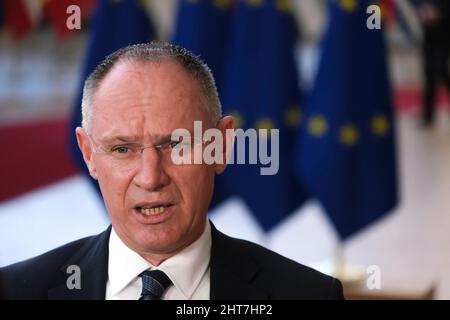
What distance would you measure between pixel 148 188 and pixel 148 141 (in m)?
0.06

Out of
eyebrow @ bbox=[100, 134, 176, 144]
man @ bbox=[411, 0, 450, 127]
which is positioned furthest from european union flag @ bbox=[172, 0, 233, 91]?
man @ bbox=[411, 0, 450, 127]

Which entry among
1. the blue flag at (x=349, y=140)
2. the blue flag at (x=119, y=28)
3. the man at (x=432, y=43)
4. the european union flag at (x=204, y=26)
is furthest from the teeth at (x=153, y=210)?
the man at (x=432, y=43)

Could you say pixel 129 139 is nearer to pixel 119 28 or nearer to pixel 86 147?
pixel 86 147

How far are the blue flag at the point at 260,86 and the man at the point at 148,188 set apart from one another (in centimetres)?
184

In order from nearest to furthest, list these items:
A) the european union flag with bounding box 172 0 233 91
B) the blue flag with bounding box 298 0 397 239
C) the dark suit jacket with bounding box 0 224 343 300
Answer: the dark suit jacket with bounding box 0 224 343 300, the european union flag with bounding box 172 0 233 91, the blue flag with bounding box 298 0 397 239

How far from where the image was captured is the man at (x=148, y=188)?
1198 millimetres

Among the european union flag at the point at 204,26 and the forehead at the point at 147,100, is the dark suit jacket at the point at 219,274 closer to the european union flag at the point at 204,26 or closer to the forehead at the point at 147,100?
the forehead at the point at 147,100

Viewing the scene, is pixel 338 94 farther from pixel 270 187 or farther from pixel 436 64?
pixel 436 64

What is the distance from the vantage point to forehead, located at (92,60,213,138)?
119 centimetres

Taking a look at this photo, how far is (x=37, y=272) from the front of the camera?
132 centimetres

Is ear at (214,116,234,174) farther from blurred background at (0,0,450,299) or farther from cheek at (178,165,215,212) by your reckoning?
blurred background at (0,0,450,299)

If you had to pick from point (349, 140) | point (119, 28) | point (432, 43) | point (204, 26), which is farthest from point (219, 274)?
point (432, 43)

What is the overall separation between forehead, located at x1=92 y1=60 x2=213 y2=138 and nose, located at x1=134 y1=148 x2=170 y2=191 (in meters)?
0.03

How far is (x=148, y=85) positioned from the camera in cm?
120
